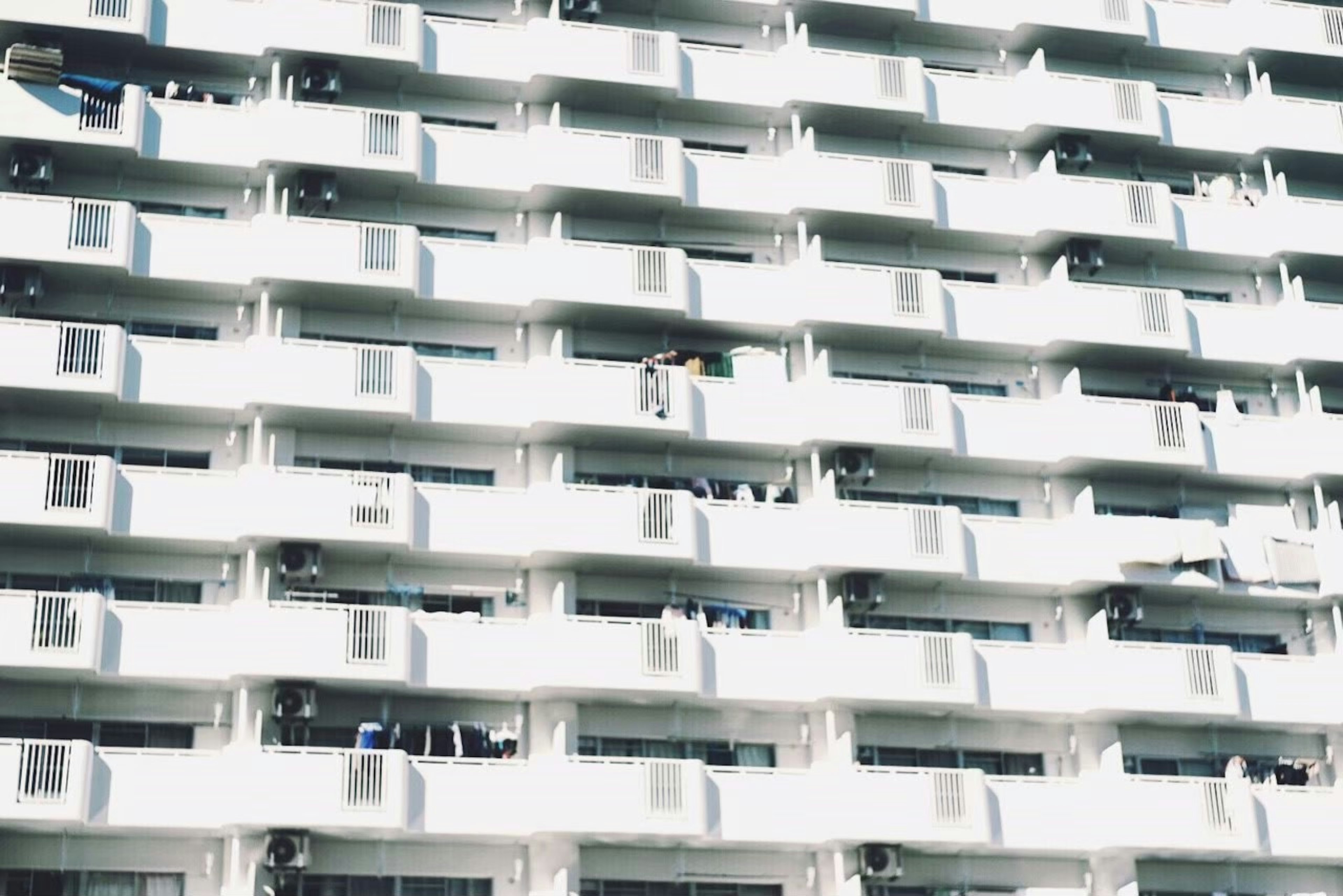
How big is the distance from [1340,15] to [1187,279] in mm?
7655

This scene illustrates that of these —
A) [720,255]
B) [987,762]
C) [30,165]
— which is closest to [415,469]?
[720,255]

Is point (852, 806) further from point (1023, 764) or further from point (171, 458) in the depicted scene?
point (171, 458)

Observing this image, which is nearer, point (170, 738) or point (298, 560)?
point (170, 738)

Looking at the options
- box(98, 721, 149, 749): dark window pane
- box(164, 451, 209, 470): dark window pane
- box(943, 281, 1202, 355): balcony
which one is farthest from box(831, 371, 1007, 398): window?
box(98, 721, 149, 749): dark window pane

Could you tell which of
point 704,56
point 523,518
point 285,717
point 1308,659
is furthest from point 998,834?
point 704,56

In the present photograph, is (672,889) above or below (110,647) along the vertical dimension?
below

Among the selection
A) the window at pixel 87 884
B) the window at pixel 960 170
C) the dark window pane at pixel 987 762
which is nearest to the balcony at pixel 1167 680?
the dark window pane at pixel 987 762

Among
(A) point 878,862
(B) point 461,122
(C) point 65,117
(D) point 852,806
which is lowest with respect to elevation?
(A) point 878,862

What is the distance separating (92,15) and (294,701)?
1411cm

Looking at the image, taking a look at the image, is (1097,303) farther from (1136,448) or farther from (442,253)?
(442,253)

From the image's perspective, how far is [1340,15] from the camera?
155ft

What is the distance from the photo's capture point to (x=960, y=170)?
45000 mm

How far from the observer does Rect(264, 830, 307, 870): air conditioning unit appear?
3431 centimetres

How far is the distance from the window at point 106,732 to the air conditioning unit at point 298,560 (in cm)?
325
